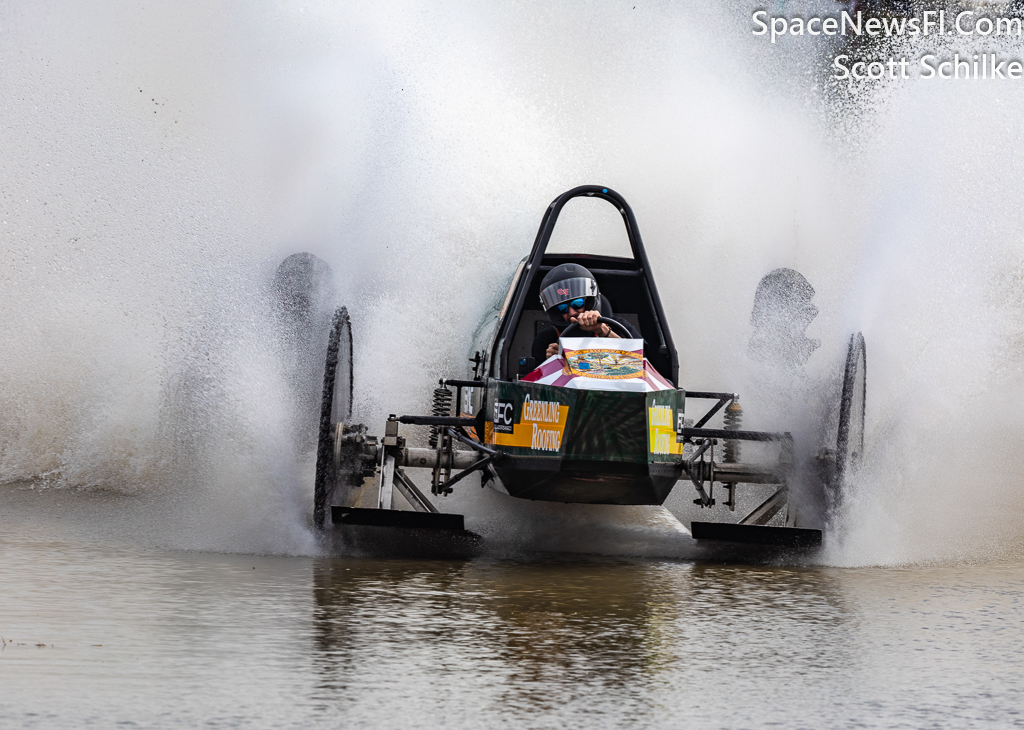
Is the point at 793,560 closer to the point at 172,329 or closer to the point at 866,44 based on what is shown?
the point at 172,329

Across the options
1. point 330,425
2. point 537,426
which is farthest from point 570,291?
point 330,425

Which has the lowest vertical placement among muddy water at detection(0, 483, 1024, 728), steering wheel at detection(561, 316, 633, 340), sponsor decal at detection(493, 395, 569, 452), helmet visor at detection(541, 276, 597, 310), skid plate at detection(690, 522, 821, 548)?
muddy water at detection(0, 483, 1024, 728)

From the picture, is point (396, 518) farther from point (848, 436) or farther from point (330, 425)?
point (848, 436)

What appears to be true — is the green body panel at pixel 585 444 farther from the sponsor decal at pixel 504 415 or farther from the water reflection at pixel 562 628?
the water reflection at pixel 562 628

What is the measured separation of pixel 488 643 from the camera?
555cm

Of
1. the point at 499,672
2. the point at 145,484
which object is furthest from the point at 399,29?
the point at 499,672

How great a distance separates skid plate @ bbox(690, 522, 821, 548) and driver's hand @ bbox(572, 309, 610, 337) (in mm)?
1670

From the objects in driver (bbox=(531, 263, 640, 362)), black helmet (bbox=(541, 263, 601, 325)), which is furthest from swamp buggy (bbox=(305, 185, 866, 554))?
black helmet (bbox=(541, 263, 601, 325))

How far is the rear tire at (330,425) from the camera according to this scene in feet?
28.1

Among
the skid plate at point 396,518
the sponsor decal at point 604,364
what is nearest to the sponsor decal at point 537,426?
the sponsor decal at point 604,364

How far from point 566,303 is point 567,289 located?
0.11m

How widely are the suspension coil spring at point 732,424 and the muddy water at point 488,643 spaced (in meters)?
1.94

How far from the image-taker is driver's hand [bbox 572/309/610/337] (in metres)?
9.16

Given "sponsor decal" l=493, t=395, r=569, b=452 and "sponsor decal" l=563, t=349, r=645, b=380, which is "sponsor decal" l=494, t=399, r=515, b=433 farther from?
"sponsor decal" l=563, t=349, r=645, b=380
